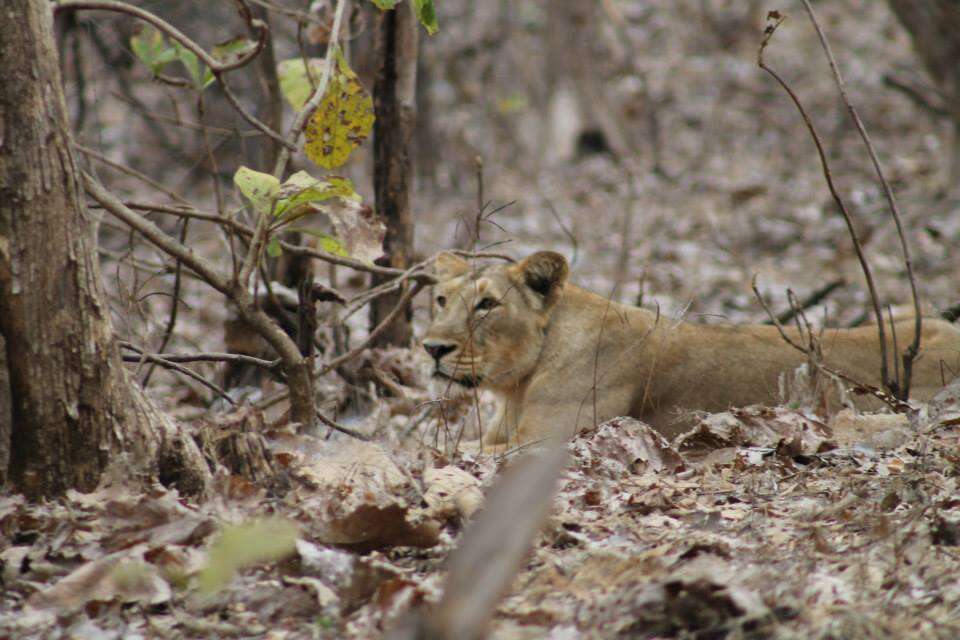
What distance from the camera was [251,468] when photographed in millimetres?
3924

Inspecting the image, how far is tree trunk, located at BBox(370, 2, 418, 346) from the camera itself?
6426 mm

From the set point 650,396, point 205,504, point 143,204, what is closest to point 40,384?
point 205,504

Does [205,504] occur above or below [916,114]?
below

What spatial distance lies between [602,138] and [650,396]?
13434mm

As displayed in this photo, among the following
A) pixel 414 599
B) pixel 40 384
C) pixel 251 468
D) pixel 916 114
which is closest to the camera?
pixel 414 599

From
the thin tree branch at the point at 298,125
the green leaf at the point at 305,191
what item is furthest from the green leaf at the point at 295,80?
the green leaf at the point at 305,191

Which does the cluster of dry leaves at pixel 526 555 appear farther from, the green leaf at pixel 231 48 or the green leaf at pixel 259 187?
the green leaf at pixel 231 48

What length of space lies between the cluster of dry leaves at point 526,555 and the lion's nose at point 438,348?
62.0 inches

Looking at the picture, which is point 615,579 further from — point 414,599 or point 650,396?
point 650,396

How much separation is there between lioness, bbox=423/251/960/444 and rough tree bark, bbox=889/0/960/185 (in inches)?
234

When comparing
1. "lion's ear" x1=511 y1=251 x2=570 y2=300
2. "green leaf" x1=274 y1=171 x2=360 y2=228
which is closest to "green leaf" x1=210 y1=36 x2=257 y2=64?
"green leaf" x1=274 y1=171 x2=360 y2=228

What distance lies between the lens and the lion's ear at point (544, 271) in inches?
244

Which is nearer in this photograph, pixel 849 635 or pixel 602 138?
pixel 849 635

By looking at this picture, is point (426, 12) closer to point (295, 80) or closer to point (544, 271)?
point (295, 80)
